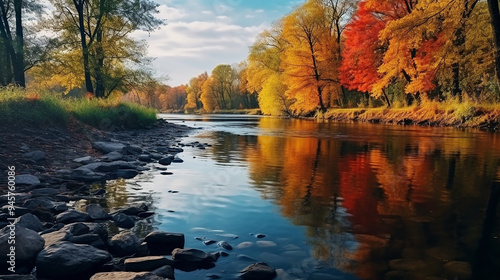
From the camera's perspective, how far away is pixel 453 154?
14227 mm

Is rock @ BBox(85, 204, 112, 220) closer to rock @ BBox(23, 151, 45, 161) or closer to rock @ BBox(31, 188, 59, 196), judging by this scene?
rock @ BBox(31, 188, 59, 196)

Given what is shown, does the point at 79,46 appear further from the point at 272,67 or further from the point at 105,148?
the point at 272,67

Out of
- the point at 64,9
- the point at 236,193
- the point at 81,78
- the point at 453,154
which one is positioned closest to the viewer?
the point at 236,193

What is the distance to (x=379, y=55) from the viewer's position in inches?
1532

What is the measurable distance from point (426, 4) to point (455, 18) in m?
7.81

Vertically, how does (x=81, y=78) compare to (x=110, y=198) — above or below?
above

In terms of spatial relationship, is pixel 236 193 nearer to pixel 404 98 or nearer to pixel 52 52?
pixel 52 52

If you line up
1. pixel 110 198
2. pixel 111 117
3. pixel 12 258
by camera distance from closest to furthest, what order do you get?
pixel 12 258, pixel 110 198, pixel 111 117

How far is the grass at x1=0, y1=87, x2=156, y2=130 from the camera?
11992 millimetres

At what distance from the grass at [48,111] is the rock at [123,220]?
7884mm

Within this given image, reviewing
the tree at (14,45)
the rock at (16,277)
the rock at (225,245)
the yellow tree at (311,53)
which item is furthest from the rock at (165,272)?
the yellow tree at (311,53)

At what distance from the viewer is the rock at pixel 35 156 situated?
9.72 m

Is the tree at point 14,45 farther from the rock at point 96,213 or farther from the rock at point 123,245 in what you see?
the rock at point 123,245

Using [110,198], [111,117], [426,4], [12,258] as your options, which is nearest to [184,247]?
[12,258]
